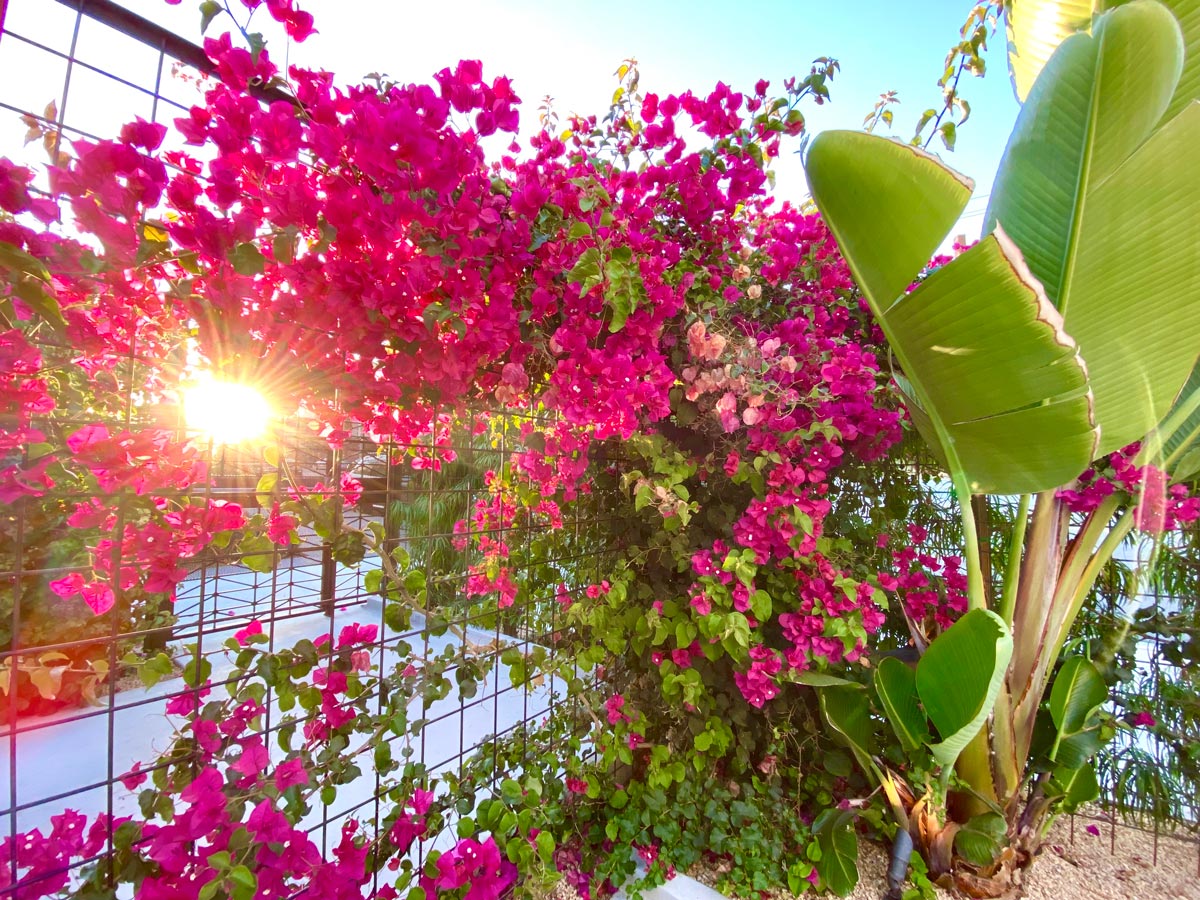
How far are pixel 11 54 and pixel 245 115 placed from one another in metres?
0.34

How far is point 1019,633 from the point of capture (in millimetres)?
1479

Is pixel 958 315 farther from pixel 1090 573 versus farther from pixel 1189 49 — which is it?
pixel 1090 573

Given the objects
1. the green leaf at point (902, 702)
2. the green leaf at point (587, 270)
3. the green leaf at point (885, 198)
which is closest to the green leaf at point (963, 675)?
the green leaf at point (902, 702)

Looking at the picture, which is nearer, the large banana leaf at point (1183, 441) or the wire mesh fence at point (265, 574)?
the wire mesh fence at point (265, 574)

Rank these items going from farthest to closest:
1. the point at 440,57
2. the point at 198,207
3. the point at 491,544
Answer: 1. the point at 491,544
2. the point at 440,57
3. the point at 198,207

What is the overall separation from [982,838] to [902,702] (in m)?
0.34

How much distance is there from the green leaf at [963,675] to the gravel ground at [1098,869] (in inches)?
23.2

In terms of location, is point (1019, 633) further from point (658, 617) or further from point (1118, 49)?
point (1118, 49)

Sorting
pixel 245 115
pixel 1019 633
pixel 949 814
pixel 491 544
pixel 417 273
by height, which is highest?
pixel 245 115

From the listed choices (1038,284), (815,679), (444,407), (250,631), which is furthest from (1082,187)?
(250,631)

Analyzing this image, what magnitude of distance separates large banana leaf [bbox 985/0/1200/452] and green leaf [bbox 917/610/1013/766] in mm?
462

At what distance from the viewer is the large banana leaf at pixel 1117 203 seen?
3.03ft

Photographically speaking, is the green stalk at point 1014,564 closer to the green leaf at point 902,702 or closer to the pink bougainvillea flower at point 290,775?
the green leaf at point 902,702

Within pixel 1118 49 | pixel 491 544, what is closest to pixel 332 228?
pixel 491 544
